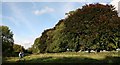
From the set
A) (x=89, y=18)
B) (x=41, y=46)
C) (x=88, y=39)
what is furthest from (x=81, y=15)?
(x=41, y=46)

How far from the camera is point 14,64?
24094mm

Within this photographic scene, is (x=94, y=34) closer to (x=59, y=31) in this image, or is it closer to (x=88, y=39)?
(x=88, y=39)

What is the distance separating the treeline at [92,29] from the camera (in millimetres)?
40406

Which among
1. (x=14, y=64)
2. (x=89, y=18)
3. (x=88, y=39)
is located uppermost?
(x=89, y=18)

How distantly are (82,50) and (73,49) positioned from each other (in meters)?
1.51

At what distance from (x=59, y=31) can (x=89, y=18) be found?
6983mm

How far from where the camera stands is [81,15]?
4309 cm

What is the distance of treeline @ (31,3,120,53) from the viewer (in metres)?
40.4

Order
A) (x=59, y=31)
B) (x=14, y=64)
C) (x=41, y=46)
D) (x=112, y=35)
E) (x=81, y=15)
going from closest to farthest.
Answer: (x=14, y=64)
(x=112, y=35)
(x=81, y=15)
(x=59, y=31)
(x=41, y=46)

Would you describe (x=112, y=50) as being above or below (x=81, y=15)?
below

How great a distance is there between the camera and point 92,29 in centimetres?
4112

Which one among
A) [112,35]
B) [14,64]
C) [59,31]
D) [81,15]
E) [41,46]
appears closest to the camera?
[14,64]

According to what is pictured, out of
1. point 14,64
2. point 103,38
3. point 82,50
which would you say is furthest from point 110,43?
point 14,64

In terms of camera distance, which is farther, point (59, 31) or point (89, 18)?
point (59, 31)
